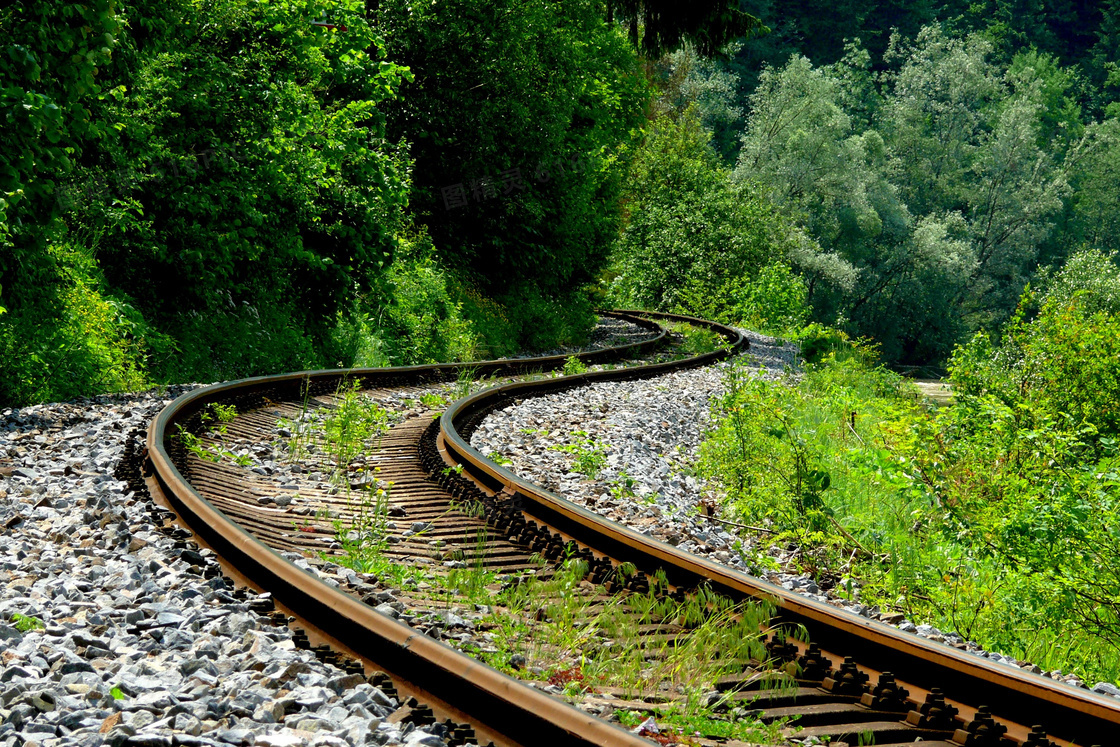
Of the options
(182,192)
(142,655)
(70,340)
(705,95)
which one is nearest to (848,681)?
(142,655)

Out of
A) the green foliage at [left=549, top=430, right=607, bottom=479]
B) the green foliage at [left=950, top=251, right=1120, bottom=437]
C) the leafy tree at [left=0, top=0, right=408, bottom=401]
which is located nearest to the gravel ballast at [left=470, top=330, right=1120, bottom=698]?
the green foliage at [left=549, top=430, right=607, bottom=479]

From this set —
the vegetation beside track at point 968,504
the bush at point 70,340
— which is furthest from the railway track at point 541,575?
the bush at point 70,340

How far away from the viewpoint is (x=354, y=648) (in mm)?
3311

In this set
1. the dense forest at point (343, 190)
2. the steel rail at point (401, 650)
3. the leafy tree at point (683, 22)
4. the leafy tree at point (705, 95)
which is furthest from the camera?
the leafy tree at point (705, 95)

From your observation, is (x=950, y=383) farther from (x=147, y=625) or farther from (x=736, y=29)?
(x=147, y=625)

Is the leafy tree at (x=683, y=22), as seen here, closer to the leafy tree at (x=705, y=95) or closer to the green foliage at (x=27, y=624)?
the green foliage at (x=27, y=624)

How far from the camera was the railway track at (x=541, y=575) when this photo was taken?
2885mm

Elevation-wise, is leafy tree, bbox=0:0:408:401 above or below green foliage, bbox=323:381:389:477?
above

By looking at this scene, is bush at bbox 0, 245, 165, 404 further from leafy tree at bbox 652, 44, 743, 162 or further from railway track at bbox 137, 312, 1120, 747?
leafy tree at bbox 652, 44, 743, 162

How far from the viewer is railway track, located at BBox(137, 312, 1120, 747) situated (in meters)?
2.88

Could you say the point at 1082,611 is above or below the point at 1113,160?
below

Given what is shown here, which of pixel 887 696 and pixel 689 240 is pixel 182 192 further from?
pixel 689 240

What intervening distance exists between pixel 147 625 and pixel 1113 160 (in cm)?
7603

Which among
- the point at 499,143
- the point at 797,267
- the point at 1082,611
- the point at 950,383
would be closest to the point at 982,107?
the point at 797,267
